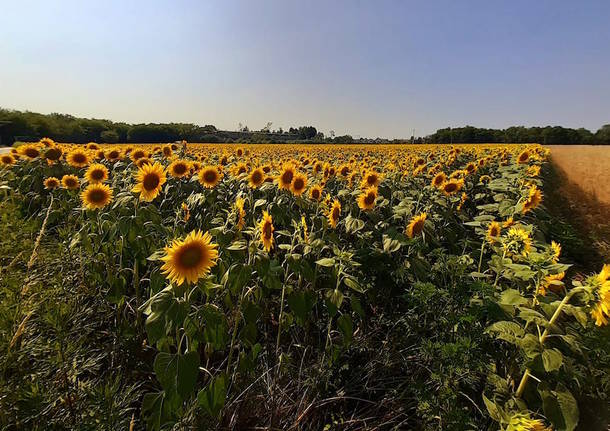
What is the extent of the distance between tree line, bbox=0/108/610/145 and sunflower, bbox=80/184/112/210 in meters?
45.6

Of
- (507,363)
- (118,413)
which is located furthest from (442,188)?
(118,413)

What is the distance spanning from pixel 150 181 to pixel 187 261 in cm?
158

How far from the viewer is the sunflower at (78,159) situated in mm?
5160

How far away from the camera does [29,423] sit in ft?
5.22

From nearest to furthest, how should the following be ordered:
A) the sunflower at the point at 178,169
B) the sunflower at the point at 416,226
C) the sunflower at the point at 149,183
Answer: the sunflower at the point at 149,183 < the sunflower at the point at 416,226 < the sunflower at the point at 178,169

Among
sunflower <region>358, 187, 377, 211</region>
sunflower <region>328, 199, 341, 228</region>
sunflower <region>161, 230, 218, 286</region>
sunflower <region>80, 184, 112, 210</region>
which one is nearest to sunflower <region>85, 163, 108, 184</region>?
sunflower <region>80, 184, 112, 210</region>

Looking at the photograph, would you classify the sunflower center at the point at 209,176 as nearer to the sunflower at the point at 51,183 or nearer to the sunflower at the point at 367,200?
the sunflower at the point at 367,200

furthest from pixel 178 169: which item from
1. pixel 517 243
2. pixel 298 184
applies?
pixel 517 243

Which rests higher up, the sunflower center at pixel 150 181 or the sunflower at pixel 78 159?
the sunflower center at pixel 150 181

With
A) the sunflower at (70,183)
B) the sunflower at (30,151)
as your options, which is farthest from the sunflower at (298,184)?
the sunflower at (30,151)

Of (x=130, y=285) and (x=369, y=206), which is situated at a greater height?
(x=369, y=206)

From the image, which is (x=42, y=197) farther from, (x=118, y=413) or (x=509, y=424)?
(x=509, y=424)

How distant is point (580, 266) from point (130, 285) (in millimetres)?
6495

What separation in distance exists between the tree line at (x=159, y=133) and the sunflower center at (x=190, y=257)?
155 feet
